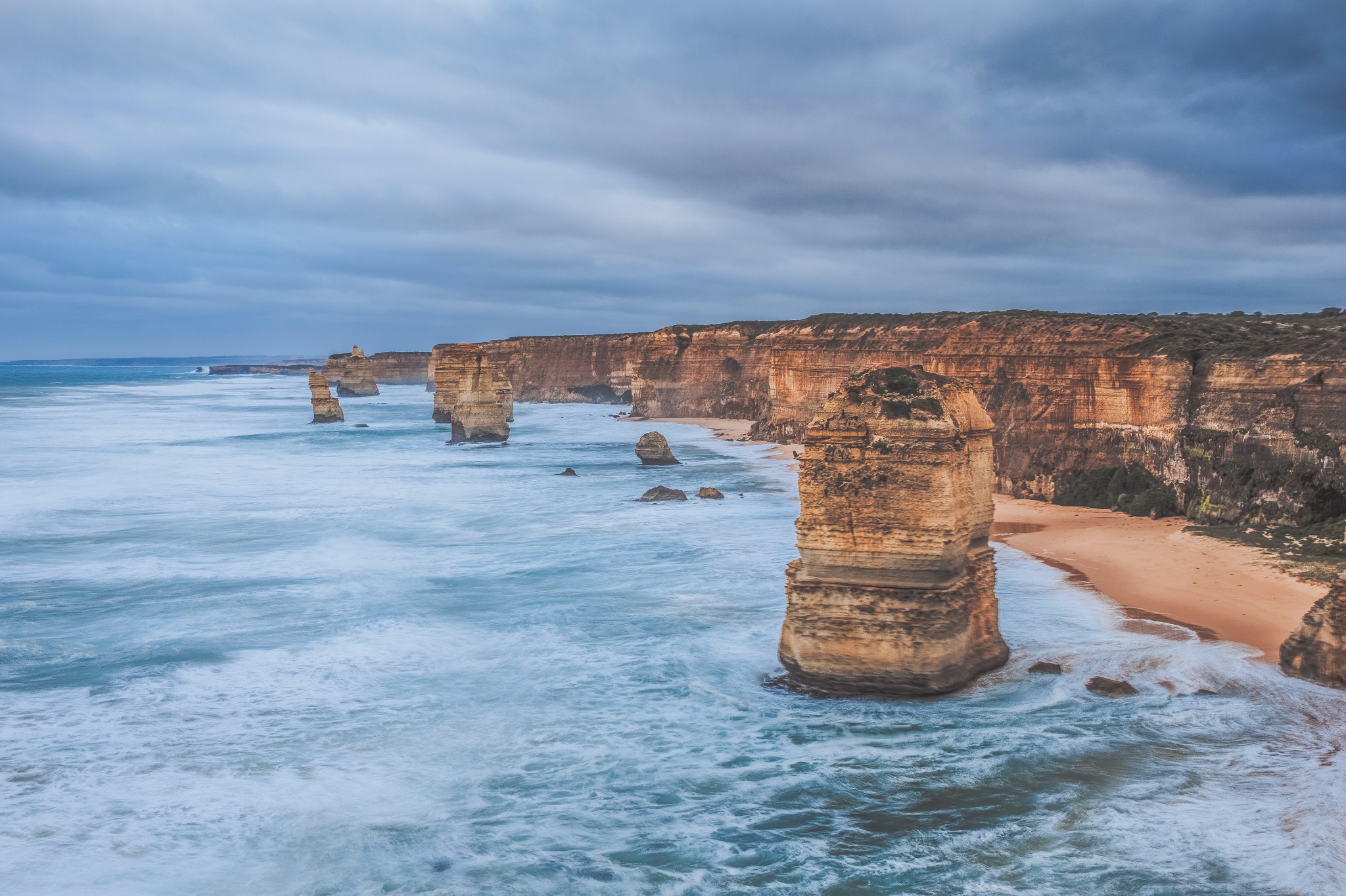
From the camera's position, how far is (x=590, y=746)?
11516mm

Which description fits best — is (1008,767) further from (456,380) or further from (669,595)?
(456,380)

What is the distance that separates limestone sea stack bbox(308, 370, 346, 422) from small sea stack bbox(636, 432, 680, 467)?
3692 cm

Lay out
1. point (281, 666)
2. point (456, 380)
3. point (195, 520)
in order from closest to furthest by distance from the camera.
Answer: point (281, 666), point (195, 520), point (456, 380)

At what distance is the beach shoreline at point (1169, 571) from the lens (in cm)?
1500

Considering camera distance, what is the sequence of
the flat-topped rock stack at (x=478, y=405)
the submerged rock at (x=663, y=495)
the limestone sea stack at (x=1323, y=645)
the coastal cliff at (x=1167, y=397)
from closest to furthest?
the limestone sea stack at (x=1323, y=645) < the coastal cliff at (x=1167, y=397) < the submerged rock at (x=663, y=495) < the flat-topped rock stack at (x=478, y=405)

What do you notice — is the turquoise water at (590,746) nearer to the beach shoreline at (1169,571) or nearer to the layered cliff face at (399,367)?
the beach shoreline at (1169,571)

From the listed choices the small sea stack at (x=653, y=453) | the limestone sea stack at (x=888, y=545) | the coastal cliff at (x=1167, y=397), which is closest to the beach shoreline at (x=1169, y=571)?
the coastal cliff at (x=1167, y=397)

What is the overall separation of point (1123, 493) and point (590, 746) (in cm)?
1953

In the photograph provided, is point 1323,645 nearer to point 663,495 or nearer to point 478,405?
point 663,495

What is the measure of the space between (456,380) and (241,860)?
193 ft

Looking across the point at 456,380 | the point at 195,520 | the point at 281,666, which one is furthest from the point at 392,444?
the point at 281,666

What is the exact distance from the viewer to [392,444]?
5531 cm

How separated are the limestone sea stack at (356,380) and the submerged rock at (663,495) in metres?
94.5

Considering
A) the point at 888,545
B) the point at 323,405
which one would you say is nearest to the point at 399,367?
the point at 323,405
